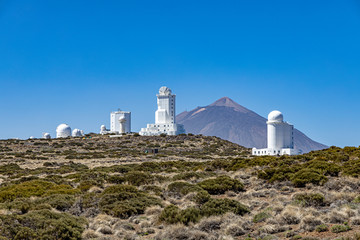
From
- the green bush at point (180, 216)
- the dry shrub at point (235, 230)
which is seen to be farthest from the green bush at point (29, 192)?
the dry shrub at point (235, 230)

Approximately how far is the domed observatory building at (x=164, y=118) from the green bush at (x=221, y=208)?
6545 cm

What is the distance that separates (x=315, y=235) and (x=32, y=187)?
12.7 m

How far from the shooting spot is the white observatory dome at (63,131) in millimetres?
87438

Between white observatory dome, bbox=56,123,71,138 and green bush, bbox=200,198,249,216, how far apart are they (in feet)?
262

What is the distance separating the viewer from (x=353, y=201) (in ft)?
38.7

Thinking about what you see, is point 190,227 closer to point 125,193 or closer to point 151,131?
point 125,193

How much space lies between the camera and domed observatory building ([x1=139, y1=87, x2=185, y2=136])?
258 feet

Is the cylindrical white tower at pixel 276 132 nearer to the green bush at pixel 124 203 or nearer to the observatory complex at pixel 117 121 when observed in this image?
the green bush at pixel 124 203

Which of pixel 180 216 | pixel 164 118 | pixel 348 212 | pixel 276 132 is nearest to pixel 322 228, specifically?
pixel 348 212

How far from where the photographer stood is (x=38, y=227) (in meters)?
9.20

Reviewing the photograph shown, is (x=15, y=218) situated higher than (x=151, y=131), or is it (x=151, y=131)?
(x=151, y=131)

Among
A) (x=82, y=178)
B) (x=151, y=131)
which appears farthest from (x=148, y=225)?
(x=151, y=131)

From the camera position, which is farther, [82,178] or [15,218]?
[82,178]

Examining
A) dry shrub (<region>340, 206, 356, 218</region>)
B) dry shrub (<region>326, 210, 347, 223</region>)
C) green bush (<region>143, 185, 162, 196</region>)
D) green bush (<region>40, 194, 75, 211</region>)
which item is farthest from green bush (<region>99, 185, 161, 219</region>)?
dry shrub (<region>340, 206, 356, 218</region>)
